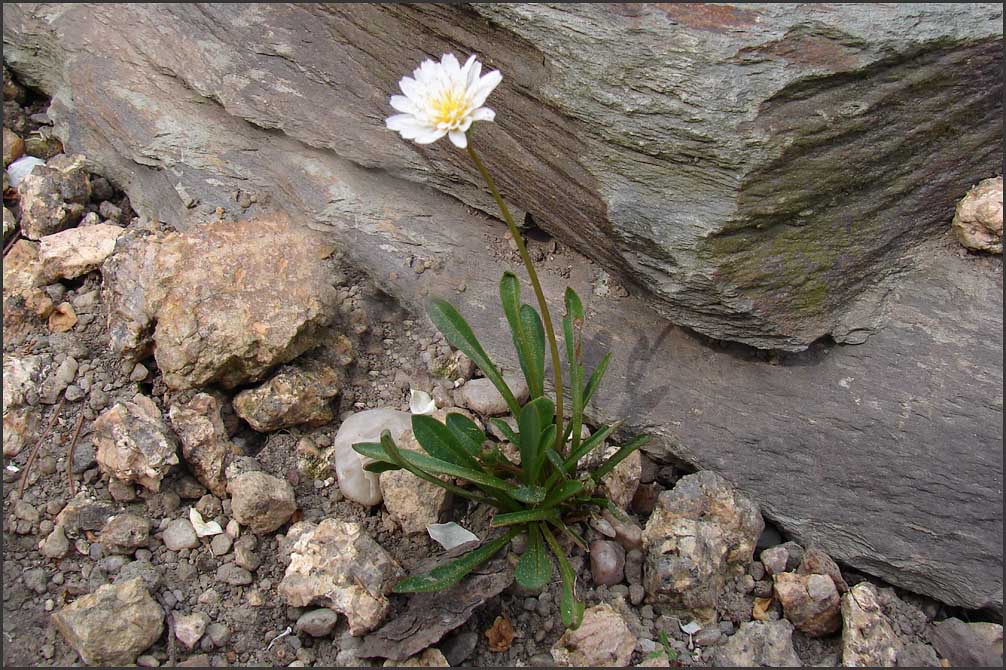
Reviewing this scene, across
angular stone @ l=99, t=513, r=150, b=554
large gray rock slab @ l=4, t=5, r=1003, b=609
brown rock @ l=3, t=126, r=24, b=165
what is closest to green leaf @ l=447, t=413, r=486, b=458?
large gray rock slab @ l=4, t=5, r=1003, b=609

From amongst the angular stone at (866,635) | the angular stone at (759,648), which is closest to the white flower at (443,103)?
the angular stone at (759,648)

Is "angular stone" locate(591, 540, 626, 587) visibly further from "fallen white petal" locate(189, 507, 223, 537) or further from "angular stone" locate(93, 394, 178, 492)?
"angular stone" locate(93, 394, 178, 492)

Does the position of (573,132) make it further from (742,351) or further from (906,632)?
(906,632)

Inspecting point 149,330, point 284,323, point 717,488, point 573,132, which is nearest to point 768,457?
point 717,488

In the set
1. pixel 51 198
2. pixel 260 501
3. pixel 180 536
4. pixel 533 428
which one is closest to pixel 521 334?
pixel 533 428

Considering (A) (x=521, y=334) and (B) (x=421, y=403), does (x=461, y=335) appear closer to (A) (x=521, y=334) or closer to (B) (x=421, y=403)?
(A) (x=521, y=334)

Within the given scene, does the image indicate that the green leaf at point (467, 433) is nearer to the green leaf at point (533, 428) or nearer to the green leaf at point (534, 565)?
the green leaf at point (533, 428)
